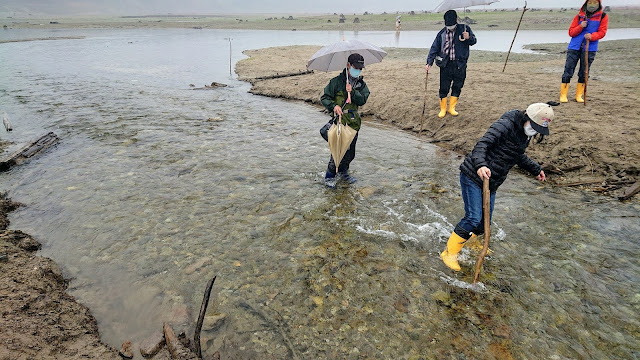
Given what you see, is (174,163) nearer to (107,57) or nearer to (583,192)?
(583,192)

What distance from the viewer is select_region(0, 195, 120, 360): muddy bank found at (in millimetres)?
3525

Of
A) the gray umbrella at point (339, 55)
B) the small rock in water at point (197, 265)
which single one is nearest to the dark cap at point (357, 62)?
the gray umbrella at point (339, 55)

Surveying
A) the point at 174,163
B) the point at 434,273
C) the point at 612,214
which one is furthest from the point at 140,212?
the point at 612,214

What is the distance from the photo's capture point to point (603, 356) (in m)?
3.89

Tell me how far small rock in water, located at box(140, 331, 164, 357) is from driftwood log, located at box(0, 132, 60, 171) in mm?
8000

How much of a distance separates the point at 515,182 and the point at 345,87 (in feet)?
15.8

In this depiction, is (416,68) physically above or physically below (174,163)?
above

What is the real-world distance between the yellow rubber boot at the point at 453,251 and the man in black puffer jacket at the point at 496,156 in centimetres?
7

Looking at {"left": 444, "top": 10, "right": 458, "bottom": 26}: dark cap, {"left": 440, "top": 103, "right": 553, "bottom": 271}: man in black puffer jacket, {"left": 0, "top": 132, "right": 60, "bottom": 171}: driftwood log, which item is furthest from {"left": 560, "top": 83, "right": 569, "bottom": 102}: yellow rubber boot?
{"left": 0, "top": 132, "right": 60, "bottom": 171}: driftwood log

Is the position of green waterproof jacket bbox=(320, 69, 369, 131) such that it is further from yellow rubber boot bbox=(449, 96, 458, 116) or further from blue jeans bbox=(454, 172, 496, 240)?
yellow rubber boot bbox=(449, 96, 458, 116)

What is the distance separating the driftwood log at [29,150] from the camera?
877cm

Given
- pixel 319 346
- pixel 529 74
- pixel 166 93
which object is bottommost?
pixel 319 346

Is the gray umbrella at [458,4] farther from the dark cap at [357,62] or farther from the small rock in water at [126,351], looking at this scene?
the small rock in water at [126,351]

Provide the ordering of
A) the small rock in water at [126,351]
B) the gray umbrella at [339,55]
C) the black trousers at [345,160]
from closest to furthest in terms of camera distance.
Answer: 1. the small rock in water at [126,351]
2. the gray umbrella at [339,55]
3. the black trousers at [345,160]
